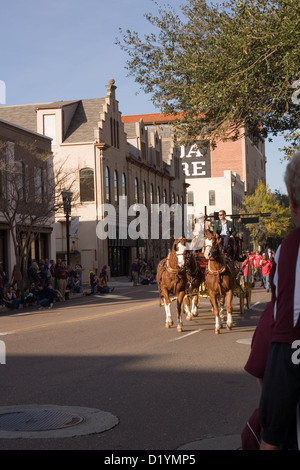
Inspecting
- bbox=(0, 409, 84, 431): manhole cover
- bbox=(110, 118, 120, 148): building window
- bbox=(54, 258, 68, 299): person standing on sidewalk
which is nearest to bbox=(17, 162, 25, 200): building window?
bbox=(54, 258, 68, 299): person standing on sidewalk

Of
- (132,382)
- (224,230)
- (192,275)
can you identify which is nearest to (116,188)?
(224,230)

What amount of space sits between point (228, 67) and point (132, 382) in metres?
11.4

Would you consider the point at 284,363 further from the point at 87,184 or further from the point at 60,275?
the point at 87,184

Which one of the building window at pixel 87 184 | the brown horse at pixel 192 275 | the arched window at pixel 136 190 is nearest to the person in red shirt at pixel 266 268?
the brown horse at pixel 192 275

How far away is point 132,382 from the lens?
9797mm

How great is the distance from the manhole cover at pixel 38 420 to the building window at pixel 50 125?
4803 centimetres

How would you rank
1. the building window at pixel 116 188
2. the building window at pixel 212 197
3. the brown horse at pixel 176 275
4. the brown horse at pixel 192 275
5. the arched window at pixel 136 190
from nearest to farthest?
the brown horse at pixel 176 275 < the brown horse at pixel 192 275 < the building window at pixel 116 188 < the arched window at pixel 136 190 < the building window at pixel 212 197

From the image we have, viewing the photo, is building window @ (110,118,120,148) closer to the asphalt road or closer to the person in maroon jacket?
the asphalt road

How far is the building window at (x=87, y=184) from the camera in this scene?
54431 millimetres

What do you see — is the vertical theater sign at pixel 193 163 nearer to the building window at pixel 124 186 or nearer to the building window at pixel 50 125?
the building window at pixel 124 186

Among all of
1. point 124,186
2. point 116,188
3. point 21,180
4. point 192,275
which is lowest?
point 192,275

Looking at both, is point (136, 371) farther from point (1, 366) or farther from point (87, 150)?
point (87, 150)

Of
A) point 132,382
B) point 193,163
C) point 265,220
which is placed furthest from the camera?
point 193,163

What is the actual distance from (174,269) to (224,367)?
5.88 m
